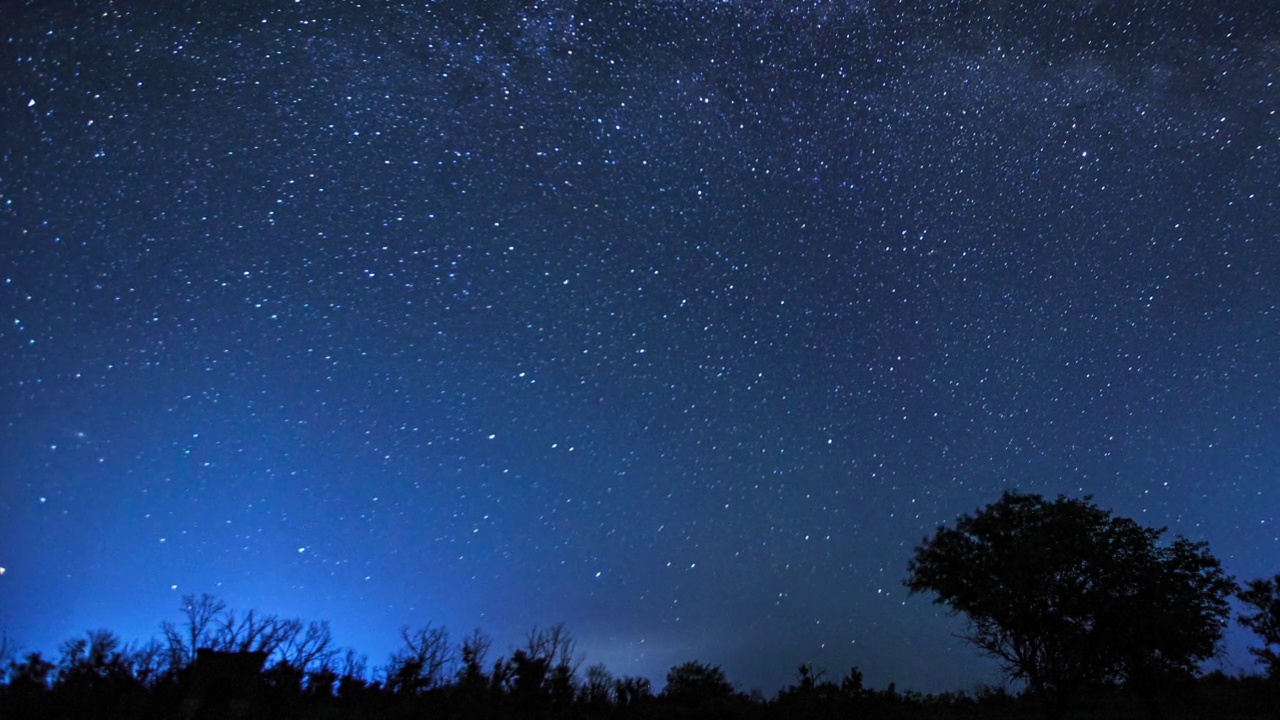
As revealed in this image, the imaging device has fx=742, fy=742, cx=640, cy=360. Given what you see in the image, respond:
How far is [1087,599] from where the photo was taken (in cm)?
1789

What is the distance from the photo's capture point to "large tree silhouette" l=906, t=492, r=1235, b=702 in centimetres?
1758

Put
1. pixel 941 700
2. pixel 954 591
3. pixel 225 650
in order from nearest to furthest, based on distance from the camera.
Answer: pixel 954 591 → pixel 225 650 → pixel 941 700

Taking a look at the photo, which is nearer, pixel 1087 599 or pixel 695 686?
pixel 1087 599

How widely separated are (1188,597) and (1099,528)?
2.41 m

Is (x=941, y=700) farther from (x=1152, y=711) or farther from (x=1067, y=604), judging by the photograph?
(x=1067, y=604)

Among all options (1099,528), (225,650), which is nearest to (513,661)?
(225,650)

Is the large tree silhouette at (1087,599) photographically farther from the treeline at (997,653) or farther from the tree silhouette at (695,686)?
the tree silhouette at (695,686)

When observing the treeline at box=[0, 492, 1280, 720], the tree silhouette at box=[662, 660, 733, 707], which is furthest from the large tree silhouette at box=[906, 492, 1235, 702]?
the tree silhouette at box=[662, 660, 733, 707]

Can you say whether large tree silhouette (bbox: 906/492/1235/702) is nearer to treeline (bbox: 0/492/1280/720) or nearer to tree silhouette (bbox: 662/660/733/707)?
treeline (bbox: 0/492/1280/720)

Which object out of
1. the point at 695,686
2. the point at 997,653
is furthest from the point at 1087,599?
the point at 695,686

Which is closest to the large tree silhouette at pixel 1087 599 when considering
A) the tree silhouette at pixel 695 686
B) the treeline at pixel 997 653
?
the treeline at pixel 997 653

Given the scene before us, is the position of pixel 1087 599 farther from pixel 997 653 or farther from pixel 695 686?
pixel 695 686

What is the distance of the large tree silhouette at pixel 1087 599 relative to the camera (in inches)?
692

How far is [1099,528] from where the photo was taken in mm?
18672
